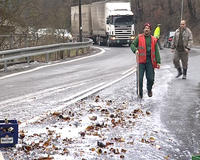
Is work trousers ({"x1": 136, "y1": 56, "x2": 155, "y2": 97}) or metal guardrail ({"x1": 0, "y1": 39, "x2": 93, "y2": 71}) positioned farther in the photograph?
metal guardrail ({"x1": 0, "y1": 39, "x2": 93, "y2": 71})

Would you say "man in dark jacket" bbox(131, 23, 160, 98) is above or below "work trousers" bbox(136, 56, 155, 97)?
above

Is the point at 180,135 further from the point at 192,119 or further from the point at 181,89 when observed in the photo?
the point at 181,89

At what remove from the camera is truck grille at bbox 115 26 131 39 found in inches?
1437

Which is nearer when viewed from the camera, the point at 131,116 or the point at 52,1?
the point at 131,116

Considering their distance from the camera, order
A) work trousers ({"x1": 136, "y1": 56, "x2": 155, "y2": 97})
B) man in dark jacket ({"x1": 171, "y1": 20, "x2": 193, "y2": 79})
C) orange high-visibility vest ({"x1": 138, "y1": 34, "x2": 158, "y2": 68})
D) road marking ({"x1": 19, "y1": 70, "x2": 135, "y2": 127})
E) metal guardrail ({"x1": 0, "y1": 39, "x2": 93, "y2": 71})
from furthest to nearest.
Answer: metal guardrail ({"x1": 0, "y1": 39, "x2": 93, "y2": 71}), man in dark jacket ({"x1": 171, "y1": 20, "x2": 193, "y2": 79}), work trousers ({"x1": 136, "y1": 56, "x2": 155, "y2": 97}), orange high-visibility vest ({"x1": 138, "y1": 34, "x2": 158, "y2": 68}), road marking ({"x1": 19, "y1": 70, "x2": 135, "y2": 127})

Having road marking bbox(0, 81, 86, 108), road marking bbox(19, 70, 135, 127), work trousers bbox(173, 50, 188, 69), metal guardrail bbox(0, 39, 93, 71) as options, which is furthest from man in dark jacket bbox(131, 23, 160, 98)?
metal guardrail bbox(0, 39, 93, 71)

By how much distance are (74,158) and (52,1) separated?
56693 millimetres

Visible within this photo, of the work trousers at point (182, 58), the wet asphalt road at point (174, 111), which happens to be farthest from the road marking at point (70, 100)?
the work trousers at point (182, 58)

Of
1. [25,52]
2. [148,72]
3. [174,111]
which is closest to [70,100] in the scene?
[148,72]

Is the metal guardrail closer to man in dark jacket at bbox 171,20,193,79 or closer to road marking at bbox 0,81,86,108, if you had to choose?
road marking at bbox 0,81,86,108

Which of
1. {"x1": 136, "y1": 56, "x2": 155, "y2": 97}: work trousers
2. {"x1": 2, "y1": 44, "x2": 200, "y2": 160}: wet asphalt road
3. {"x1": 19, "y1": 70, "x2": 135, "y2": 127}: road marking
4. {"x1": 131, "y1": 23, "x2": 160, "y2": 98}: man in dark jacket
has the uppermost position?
{"x1": 131, "y1": 23, "x2": 160, "y2": 98}: man in dark jacket

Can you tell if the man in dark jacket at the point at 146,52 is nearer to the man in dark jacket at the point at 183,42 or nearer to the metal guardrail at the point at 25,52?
the man in dark jacket at the point at 183,42

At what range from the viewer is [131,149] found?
537 cm

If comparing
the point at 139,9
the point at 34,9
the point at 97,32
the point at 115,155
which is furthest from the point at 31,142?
the point at 139,9
